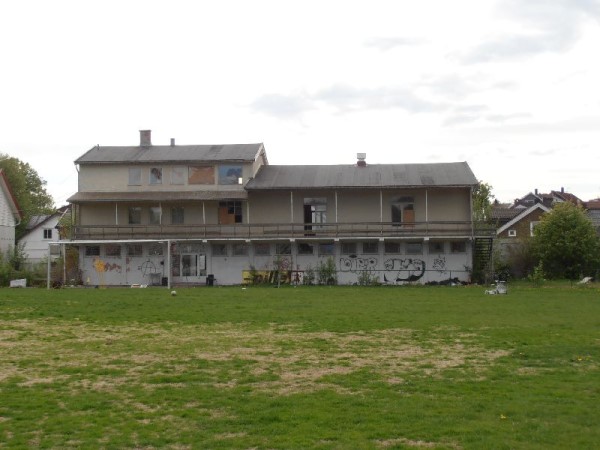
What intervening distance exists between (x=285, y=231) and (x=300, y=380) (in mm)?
34366

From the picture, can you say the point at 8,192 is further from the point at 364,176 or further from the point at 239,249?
the point at 364,176

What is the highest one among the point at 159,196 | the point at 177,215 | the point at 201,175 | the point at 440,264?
the point at 201,175

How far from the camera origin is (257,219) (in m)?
48.6

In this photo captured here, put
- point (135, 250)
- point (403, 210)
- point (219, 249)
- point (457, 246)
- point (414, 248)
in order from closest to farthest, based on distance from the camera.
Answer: point (457, 246) < point (414, 248) < point (219, 249) < point (135, 250) < point (403, 210)

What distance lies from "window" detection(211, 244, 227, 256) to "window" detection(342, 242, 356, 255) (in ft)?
26.0

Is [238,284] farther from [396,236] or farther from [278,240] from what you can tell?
[396,236]

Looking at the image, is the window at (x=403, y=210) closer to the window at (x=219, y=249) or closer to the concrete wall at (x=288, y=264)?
the concrete wall at (x=288, y=264)

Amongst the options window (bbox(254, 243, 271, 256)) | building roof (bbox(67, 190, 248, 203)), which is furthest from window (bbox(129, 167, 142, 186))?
window (bbox(254, 243, 271, 256))

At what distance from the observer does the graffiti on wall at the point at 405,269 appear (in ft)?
148

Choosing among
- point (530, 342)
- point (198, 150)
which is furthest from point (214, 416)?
point (198, 150)

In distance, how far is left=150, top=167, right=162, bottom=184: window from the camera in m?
49.2

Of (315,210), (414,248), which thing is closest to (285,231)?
(315,210)

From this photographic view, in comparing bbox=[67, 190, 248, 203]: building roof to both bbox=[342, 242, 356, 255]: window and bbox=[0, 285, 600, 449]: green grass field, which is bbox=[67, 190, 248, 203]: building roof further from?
bbox=[0, 285, 600, 449]: green grass field

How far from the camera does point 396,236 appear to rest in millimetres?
44531
